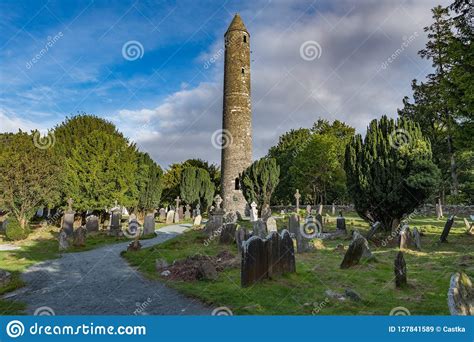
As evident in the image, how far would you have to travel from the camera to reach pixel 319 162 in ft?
142

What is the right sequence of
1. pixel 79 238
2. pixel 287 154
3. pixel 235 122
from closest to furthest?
pixel 79 238, pixel 235 122, pixel 287 154

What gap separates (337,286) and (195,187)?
3552cm

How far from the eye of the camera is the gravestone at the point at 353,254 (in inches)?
384

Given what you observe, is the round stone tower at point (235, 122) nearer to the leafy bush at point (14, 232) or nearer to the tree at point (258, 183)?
the tree at point (258, 183)

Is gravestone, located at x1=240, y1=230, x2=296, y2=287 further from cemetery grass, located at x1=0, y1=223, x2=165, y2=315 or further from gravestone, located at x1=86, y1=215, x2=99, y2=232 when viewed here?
gravestone, located at x1=86, y1=215, x2=99, y2=232

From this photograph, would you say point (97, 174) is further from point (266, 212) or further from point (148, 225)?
point (266, 212)

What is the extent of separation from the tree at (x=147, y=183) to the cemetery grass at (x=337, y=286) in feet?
75.1

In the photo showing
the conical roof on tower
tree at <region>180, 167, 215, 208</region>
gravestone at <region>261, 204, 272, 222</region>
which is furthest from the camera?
tree at <region>180, 167, 215, 208</region>

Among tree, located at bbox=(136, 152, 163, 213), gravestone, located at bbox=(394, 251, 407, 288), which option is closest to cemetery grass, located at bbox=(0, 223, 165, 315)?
gravestone, located at bbox=(394, 251, 407, 288)

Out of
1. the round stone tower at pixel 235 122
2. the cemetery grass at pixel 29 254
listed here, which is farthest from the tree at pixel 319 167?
the cemetery grass at pixel 29 254

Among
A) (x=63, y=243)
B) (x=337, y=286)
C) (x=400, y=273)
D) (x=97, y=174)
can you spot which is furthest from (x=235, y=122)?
(x=400, y=273)

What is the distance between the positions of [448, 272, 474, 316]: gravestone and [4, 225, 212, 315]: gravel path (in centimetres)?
398

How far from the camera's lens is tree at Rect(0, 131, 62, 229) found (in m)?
19.9

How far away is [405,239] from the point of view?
12.6m
